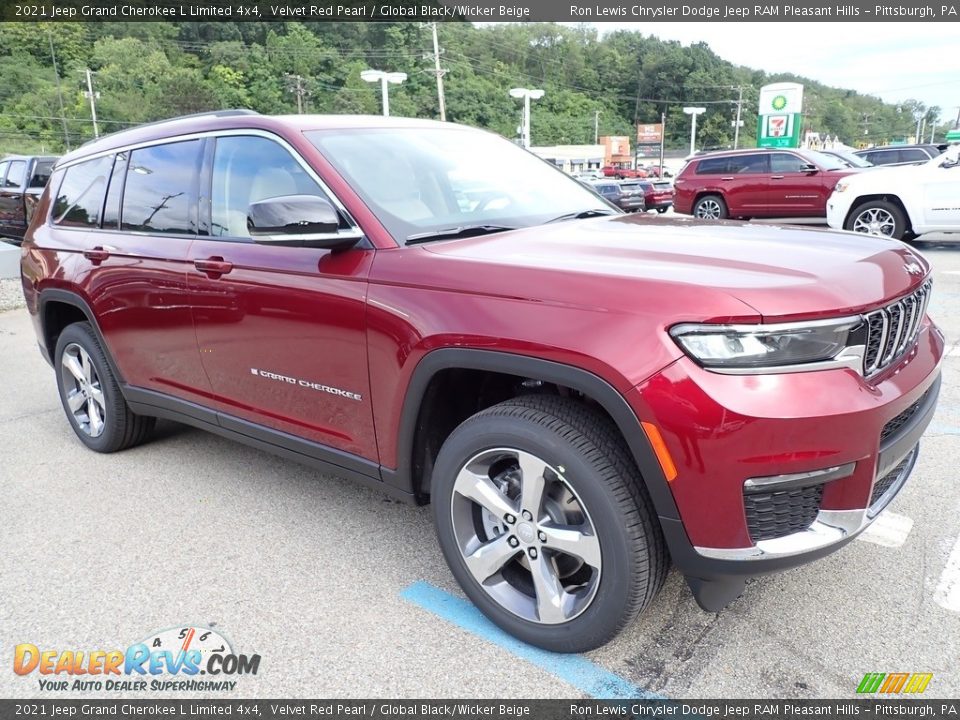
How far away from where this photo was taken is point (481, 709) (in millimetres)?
2148

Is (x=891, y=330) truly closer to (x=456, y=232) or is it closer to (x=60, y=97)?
(x=456, y=232)

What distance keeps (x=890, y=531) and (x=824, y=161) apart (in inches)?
531

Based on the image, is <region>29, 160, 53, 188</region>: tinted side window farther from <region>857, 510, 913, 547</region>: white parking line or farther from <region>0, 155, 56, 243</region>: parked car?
<region>857, 510, 913, 547</region>: white parking line

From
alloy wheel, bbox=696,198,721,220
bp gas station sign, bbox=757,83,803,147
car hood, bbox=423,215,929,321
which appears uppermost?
bp gas station sign, bbox=757,83,803,147

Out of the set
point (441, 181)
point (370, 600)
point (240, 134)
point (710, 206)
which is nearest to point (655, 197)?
point (710, 206)

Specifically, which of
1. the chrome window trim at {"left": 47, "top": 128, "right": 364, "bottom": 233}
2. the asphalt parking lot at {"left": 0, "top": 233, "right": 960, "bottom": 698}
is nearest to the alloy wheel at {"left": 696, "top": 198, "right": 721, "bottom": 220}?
the asphalt parking lot at {"left": 0, "top": 233, "right": 960, "bottom": 698}

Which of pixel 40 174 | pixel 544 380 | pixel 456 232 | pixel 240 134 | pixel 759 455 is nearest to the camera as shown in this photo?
pixel 759 455

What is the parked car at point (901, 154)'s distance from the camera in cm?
1780

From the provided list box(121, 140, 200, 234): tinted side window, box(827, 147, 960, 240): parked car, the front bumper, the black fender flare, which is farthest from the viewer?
box(827, 147, 960, 240): parked car

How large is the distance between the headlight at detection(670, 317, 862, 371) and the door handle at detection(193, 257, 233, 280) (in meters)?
1.99

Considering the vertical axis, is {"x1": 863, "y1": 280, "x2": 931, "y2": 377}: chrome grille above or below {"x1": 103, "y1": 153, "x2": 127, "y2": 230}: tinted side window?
below

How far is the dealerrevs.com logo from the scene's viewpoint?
2.32 metres

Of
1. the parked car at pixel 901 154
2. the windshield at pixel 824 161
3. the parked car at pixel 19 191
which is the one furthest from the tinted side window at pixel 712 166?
the parked car at pixel 19 191

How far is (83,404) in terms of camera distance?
441 cm
